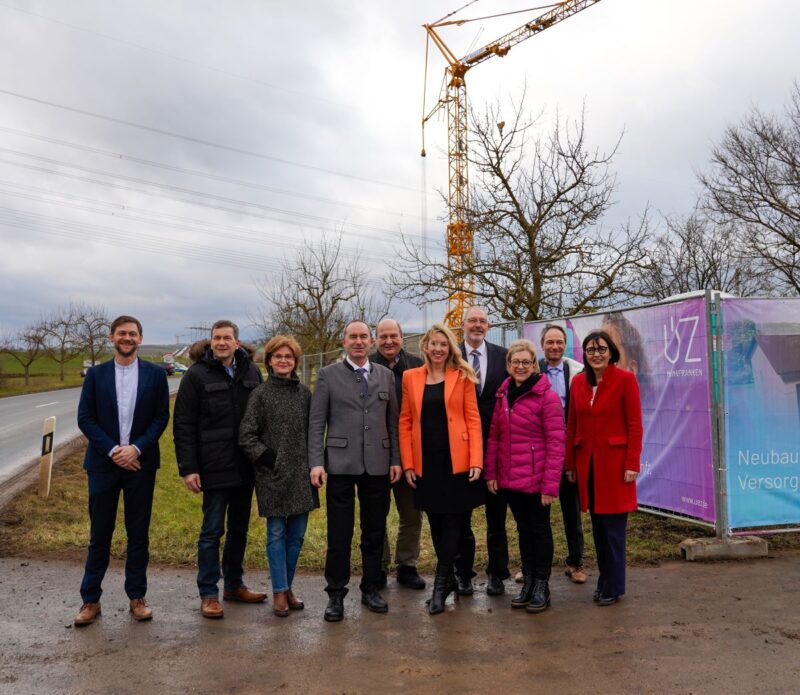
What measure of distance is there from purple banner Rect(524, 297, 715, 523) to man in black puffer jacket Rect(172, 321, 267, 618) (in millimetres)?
4125

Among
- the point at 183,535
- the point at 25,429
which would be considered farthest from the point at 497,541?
the point at 25,429

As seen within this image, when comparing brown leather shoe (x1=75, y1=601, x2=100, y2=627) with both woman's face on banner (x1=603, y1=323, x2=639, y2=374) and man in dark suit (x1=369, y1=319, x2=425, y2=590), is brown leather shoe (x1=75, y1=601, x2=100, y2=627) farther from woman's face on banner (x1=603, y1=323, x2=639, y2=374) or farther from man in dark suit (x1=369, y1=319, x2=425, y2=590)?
woman's face on banner (x1=603, y1=323, x2=639, y2=374)

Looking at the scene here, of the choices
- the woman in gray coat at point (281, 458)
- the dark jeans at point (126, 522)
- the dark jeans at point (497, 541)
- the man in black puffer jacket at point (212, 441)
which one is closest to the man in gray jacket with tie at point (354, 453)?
the woman in gray coat at point (281, 458)

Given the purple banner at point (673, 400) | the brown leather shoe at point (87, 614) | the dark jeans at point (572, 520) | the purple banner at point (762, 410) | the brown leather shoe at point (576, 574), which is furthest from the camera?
the purple banner at point (673, 400)

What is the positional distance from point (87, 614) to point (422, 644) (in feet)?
7.46

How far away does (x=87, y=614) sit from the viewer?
4379 millimetres

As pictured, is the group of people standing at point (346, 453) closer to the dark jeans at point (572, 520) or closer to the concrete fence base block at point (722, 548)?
the dark jeans at point (572, 520)

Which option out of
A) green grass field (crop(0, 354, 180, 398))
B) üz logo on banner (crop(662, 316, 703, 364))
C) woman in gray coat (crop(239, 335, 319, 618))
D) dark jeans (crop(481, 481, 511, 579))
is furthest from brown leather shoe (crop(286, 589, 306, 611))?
green grass field (crop(0, 354, 180, 398))

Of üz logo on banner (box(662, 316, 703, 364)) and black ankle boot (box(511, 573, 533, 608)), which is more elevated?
üz logo on banner (box(662, 316, 703, 364))

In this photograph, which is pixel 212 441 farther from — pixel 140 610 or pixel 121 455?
pixel 140 610

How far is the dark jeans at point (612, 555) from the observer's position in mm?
4727

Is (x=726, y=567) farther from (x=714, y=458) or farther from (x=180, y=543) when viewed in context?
(x=180, y=543)

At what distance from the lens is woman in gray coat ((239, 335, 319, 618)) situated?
4586 mm

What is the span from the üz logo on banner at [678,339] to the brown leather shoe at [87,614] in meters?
5.43
